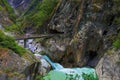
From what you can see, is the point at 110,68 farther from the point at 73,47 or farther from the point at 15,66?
the point at 73,47

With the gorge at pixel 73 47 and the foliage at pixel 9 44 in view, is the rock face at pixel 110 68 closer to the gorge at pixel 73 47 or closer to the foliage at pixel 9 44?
the gorge at pixel 73 47

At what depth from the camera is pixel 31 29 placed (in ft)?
220

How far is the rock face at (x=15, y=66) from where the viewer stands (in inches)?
769

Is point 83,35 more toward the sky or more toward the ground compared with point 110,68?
more toward the ground

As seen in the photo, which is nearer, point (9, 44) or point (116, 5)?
point (9, 44)

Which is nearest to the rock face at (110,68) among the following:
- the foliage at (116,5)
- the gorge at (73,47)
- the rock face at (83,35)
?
the gorge at (73,47)

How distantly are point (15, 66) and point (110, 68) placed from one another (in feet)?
31.5

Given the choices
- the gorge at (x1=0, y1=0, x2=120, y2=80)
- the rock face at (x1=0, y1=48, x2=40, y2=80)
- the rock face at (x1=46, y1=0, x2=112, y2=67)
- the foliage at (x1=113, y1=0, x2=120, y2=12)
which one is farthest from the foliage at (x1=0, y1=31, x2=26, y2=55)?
the foliage at (x1=113, y1=0, x2=120, y2=12)

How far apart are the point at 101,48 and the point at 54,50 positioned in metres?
8.58

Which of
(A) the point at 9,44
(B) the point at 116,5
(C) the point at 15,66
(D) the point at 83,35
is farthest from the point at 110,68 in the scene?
(B) the point at 116,5

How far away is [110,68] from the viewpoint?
26.4 m

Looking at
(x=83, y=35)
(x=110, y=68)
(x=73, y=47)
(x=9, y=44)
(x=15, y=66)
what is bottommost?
(x=73, y=47)

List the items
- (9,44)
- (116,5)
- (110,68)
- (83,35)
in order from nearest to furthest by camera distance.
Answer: (9,44) < (110,68) < (116,5) < (83,35)

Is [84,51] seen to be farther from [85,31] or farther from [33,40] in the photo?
[33,40]
